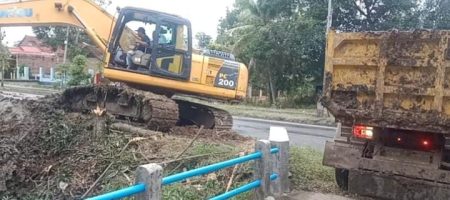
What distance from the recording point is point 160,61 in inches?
419

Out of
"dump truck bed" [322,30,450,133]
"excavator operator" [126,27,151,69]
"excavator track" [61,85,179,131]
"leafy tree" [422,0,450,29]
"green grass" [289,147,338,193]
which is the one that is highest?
"leafy tree" [422,0,450,29]

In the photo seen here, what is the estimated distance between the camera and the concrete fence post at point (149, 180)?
364 centimetres

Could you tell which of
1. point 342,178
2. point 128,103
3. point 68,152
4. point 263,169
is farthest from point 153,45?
point 263,169

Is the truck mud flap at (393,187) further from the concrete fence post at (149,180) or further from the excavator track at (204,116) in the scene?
the excavator track at (204,116)

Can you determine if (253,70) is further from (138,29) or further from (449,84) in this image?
(449,84)

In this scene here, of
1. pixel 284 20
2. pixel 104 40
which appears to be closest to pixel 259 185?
pixel 104 40

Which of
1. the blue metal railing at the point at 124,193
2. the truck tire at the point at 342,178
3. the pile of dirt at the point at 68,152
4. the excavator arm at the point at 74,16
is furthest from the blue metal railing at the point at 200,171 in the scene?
the excavator arm at the point at 74,16

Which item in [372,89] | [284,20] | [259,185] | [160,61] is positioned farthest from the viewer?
[284,20]

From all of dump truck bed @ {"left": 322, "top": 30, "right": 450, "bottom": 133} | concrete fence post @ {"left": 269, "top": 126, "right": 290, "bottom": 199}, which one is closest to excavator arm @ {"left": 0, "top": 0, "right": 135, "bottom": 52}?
concrete fence post @ {"left": 269, "top": 126, "right": 290, "bottom": 199}

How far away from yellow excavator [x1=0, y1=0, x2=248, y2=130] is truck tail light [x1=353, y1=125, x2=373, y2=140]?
14.6 feet

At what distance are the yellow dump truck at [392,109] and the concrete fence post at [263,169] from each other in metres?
1.16

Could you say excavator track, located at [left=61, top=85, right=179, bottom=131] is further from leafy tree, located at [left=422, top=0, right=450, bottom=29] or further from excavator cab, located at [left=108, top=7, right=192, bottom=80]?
leafy tree, located at [left=422, top=0, right=450, bottom=29]

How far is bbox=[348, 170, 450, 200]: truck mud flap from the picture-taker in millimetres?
5707

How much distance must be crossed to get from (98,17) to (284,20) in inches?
641
